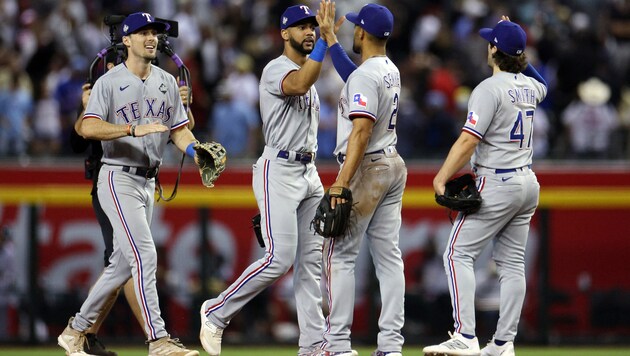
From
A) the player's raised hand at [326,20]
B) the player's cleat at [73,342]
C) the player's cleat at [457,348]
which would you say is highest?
the player's raised hand at [326,20]

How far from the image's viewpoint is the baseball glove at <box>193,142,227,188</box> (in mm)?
7684

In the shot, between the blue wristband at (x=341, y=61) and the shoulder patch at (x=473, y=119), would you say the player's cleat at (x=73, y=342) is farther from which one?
the shoulder patch at (x=473, y=119)

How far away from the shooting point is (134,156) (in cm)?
791

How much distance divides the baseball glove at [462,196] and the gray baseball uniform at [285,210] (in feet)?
2.96

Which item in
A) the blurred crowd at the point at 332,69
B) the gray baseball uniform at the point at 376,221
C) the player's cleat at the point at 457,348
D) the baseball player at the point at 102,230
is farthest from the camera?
the blurred crowd at the point at 332,69

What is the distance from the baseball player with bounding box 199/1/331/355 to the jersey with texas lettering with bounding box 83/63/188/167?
27.8 inches

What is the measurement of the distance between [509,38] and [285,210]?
74.0 inches

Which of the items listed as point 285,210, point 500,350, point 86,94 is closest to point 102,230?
Result: point 86,94

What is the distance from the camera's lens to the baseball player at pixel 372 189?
757cm

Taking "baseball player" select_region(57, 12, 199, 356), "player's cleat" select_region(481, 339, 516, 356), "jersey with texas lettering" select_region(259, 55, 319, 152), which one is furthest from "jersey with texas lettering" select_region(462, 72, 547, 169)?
"baseball player" select_region(57, 12, 199, 356)

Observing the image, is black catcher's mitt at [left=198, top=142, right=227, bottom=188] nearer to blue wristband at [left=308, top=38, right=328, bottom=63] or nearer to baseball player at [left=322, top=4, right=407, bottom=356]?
baseball player at [left=322, top=4, right=407, bottom=356]

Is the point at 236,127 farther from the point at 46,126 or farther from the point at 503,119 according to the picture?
the point at 503,119

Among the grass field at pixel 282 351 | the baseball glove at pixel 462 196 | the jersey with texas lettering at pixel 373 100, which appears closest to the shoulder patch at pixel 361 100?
the jersey with texas lettering at pixel 373 100

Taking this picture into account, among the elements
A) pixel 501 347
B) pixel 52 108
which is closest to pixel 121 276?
pixel 501 347
